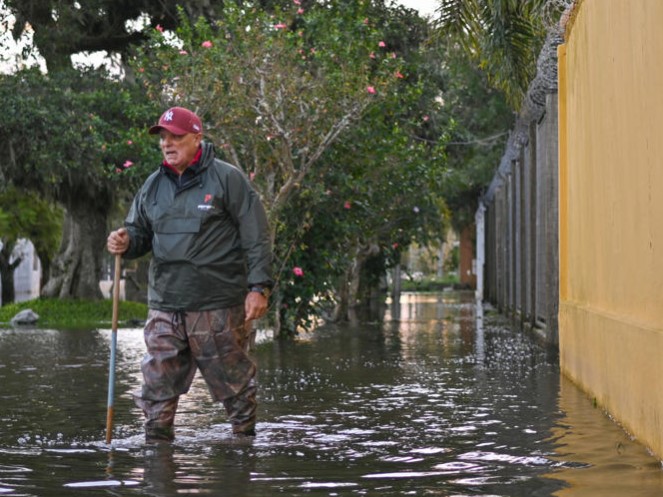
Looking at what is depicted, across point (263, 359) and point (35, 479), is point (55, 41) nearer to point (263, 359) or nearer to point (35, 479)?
point (263, 359)

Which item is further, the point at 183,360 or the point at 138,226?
the point at 138,226

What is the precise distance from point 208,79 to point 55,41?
11990 mm

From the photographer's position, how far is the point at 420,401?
35.8ft

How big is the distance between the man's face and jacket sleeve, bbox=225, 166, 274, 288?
257 millimetres

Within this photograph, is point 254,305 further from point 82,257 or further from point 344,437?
point 82,257

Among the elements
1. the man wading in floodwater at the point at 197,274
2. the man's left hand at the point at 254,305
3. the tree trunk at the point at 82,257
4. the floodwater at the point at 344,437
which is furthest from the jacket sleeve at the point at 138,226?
the tree trunk at the point at 82,257

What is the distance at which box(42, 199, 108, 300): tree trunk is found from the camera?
33.7 meters

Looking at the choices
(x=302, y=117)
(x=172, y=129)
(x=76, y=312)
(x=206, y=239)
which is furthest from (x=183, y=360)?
(x=76, y=312)

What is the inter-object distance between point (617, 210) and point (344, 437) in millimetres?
2301

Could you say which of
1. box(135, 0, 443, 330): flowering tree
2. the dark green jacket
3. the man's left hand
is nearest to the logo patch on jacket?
the dark green jacket

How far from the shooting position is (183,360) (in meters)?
8.41

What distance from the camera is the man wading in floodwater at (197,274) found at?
821 centimetres

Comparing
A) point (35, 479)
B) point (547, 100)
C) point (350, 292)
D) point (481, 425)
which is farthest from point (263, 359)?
point (350, 292)

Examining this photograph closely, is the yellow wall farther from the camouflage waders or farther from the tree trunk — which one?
the tree trunk
